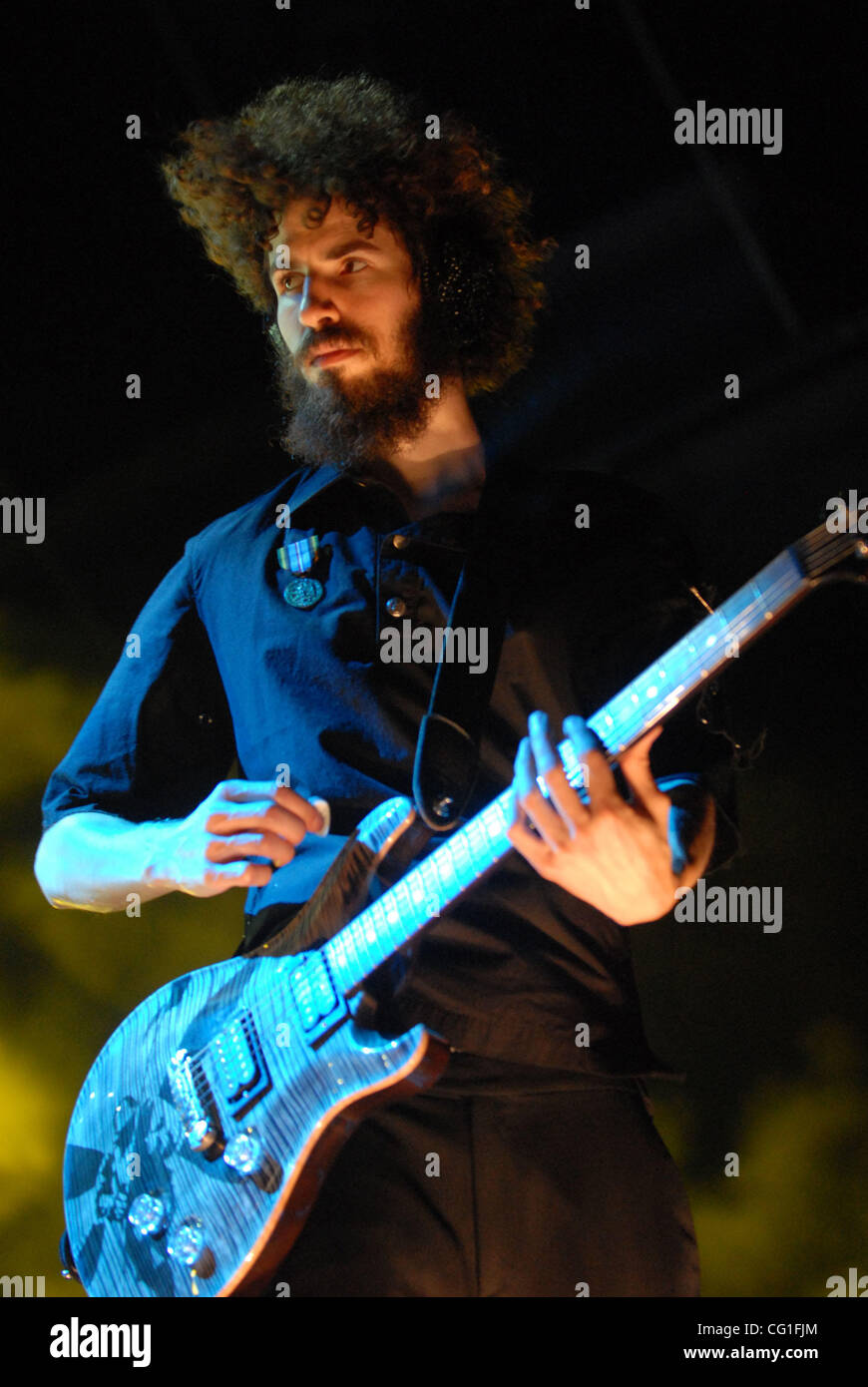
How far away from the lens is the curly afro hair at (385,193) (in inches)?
92.4

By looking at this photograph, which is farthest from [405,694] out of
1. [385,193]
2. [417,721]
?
[385,193]

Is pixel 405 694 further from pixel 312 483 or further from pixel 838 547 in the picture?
pixel 838 547

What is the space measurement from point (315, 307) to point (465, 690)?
30.5 inches

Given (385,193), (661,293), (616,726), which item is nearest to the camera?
(616,726)

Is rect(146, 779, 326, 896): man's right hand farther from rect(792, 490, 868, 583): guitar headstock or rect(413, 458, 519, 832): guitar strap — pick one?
rect(792, 490, 868, 583): guitar headstock

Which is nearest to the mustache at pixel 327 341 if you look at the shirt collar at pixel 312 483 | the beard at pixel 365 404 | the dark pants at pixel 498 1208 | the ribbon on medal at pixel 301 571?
the beard at pixel 365 404

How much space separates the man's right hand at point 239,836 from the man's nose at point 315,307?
84 centimetres

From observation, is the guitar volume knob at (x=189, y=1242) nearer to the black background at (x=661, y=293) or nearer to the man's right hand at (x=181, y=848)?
the man's right hand at (x=181, y=848)

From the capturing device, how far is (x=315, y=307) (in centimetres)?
207

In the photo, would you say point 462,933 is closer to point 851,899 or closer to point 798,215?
point 851,899

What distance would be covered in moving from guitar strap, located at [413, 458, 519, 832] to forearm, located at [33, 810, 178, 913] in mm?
415

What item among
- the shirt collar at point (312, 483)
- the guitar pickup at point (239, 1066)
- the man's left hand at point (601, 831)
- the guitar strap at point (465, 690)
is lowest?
the guitar pickup at point (239, 1066)

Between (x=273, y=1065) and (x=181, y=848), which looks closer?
(x=273, y=1065)

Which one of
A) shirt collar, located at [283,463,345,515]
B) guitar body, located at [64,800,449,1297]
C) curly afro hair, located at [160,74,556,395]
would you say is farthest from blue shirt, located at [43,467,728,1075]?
curly afro hair, located at [160,74,556,395]
